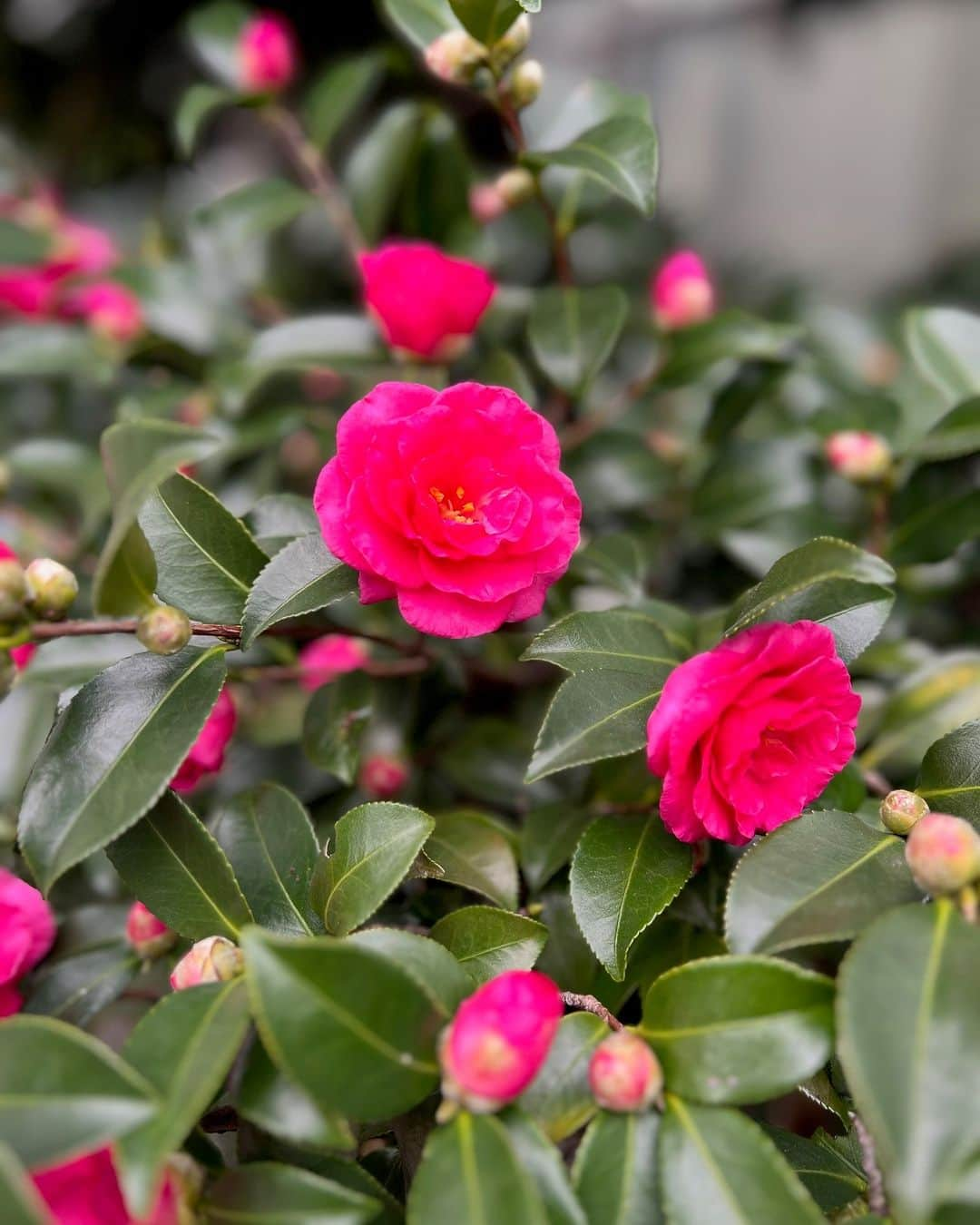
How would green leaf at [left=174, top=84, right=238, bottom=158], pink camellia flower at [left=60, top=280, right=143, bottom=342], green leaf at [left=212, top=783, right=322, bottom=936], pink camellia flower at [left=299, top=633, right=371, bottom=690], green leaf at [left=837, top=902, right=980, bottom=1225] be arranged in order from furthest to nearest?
pink camellia flower at [left=60, top=280, right=143, bottom=342], green leaf at [left=174, top=84, right=238, bottom=158], pink camellia flower at [left=299, top=633, right=371, bottom=690], green leaf at [left=212, top=783, right=322, bottom=936], green leaf at [left=837, top=902, right=980, bottom=1225]

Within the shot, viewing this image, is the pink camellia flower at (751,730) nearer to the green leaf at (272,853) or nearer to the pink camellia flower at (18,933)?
the green leaf at (272,853)

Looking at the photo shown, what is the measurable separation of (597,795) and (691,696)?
0.20 metres

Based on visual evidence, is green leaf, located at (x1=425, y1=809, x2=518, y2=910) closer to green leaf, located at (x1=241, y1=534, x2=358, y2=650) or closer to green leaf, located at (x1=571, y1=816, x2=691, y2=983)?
green leaf, located at (x1=571, y1=816, x2=691, y2=983)

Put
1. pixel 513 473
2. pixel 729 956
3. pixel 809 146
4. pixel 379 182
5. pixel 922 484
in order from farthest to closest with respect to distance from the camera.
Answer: pixel 809 146
pixel 379 182
pixel 922 484
pixel 513 473
pixel 729 956

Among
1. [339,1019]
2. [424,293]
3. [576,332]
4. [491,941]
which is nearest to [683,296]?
[576,332]

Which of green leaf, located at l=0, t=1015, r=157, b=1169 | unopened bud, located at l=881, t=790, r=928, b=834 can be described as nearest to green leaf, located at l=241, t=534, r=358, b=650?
green leaf, located at l=0, t=1015, r=157, b=1169

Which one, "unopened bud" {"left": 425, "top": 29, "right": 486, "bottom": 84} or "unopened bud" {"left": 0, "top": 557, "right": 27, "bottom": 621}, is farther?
"unopened bud" {"left": 425, "top": 29, "right": 486, "bottom": 84}

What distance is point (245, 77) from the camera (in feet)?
3.68

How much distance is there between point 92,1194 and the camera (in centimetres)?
52

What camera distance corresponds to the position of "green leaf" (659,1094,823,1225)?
464 millimetres

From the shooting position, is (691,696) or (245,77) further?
(245,77)

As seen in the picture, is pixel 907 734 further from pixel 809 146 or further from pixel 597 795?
pixel 809 146

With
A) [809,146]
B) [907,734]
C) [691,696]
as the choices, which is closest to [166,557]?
[691,696]

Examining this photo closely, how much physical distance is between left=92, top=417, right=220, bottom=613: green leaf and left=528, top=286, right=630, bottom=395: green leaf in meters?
0.41
